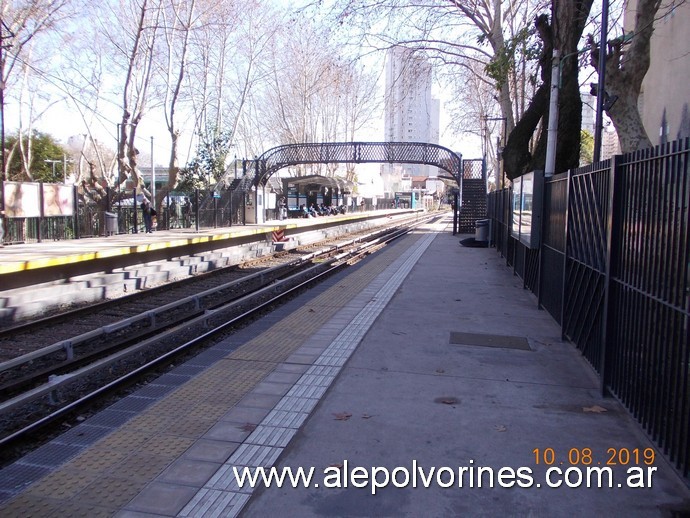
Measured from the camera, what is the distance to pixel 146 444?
14.2 ft

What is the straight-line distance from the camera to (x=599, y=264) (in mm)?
5820

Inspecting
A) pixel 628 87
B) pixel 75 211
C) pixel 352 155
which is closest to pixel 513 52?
pixel 628 87

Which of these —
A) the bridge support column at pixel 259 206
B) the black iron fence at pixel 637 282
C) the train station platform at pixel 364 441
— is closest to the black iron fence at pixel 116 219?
the bridge support column at pixel 259 206

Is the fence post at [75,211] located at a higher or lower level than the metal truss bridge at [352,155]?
lower

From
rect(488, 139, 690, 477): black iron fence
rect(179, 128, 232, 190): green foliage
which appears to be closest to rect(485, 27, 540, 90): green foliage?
rect(488, 139, 690, 477): black iron fence

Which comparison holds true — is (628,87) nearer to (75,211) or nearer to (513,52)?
(513,52)

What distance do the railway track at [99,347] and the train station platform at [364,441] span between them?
0.66 meters

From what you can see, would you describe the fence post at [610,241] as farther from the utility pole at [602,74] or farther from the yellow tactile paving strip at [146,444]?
the utility pole at [602,74]

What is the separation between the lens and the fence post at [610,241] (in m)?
5.25

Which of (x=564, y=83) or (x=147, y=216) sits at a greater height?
(x=564, y=83)

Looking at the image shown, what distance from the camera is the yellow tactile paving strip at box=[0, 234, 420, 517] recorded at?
139 inches

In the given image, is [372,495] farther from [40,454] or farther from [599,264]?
[599,264]

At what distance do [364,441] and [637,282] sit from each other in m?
2.58

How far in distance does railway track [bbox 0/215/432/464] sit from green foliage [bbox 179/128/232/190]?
764 inches
